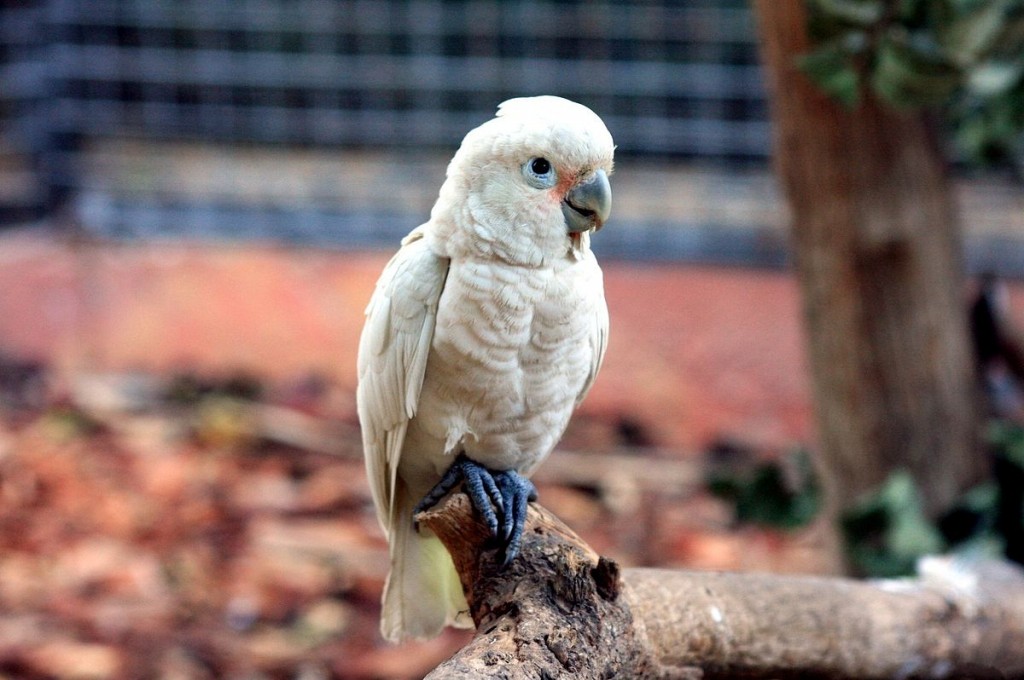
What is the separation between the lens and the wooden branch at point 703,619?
1396 millimetres

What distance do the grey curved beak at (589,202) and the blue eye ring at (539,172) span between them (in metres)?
0.03

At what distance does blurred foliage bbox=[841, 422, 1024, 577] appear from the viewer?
87.1 inches

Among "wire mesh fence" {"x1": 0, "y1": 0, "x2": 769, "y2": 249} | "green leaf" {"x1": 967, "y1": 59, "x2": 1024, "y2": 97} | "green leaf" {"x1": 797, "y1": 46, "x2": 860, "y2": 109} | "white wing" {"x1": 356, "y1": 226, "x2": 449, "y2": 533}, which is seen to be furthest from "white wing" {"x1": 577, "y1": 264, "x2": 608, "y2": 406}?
"wire mesh fence" {"x1": 0, "y1": 0, "x2": 769, "y2": 249}

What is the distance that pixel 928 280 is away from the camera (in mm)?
2336

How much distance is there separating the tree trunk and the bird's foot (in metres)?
0.96

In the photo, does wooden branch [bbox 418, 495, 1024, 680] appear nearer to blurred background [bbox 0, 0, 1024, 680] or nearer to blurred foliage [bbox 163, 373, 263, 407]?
blurred background [bbox 0, 0, 1024, 680]

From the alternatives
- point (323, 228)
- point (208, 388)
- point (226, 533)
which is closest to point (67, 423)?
point (208, 388)

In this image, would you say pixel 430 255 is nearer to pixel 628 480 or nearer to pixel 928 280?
pixel 928 280

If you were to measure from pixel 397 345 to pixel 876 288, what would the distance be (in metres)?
1.15

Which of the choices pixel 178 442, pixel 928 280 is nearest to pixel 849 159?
pixel 928 280

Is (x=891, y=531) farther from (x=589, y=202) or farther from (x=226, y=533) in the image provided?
(x=226, y=533)

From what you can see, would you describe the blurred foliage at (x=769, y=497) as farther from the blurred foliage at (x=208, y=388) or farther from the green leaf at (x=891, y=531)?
the blurred foliage at (x=208, y=388)

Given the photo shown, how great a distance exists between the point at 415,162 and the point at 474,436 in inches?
89.1

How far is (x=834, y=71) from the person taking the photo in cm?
196
